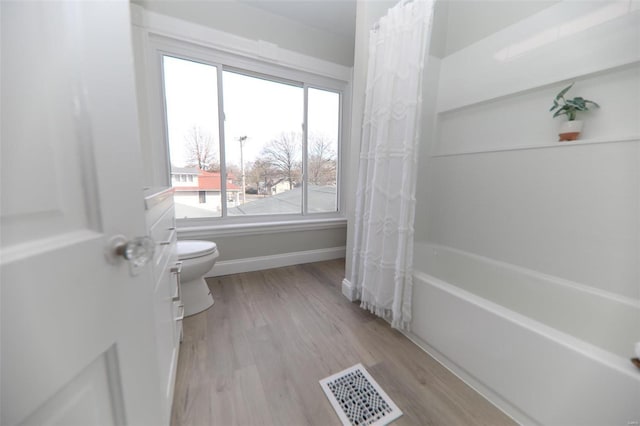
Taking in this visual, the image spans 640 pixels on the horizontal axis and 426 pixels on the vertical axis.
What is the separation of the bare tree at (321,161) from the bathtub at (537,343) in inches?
67.5

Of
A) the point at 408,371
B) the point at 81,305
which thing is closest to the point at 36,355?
the point at 81,305

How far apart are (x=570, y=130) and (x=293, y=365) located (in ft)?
7.07

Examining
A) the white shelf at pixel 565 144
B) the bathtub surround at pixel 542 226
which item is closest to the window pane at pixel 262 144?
the bathtub surround at pixel 542 226

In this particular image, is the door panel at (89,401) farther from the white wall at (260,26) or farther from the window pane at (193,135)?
the white wall at (260,26)

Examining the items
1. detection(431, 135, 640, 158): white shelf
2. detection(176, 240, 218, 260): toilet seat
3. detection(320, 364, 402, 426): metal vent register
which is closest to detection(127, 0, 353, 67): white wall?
detection(431, 135, 640, 158): white shelf

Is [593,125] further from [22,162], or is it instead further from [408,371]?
[22,162]

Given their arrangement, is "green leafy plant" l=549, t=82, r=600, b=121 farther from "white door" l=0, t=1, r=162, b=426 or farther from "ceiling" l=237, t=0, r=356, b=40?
"white door" l=0, t=1, r=162, b=426

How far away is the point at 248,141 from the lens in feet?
7.83

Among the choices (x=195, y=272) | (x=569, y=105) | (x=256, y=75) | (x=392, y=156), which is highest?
(x=256, y=75)

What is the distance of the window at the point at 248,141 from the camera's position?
2.11m

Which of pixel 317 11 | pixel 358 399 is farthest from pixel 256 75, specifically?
pixel 358 399

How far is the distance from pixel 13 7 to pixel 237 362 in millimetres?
1443

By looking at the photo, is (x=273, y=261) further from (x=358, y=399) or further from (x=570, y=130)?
(x=570, y=130)

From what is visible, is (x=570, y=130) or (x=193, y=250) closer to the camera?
(x=570, y=130)
